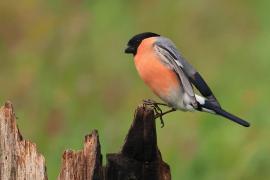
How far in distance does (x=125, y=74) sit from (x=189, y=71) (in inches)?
174

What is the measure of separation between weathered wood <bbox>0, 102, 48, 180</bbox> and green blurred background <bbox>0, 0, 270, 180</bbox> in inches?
134

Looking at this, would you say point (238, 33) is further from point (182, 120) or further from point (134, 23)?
point (182, 120)

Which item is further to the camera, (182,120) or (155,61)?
(182,120)

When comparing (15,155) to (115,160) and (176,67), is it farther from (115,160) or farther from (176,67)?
(176,67)

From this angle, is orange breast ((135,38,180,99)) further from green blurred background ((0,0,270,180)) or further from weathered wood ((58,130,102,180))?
green blurred background ((0,0,270,180))

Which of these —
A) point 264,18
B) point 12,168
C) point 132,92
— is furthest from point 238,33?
point 12,168

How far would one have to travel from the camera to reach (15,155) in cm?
689

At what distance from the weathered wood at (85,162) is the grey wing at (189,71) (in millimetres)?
1130

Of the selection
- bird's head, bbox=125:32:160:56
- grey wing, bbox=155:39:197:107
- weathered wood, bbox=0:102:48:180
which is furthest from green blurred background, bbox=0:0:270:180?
weathered wood, bbox=0:102:48:180

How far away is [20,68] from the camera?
1258cm

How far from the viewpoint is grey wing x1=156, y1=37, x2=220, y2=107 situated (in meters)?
7.64

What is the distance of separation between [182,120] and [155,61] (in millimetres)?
3662

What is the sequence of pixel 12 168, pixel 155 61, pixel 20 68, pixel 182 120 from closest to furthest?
pixel 12 168 < pixel 155 61 < pixel 182 120 < pixel 20 68

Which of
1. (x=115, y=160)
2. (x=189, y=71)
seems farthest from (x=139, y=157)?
(x=189, y=71)
